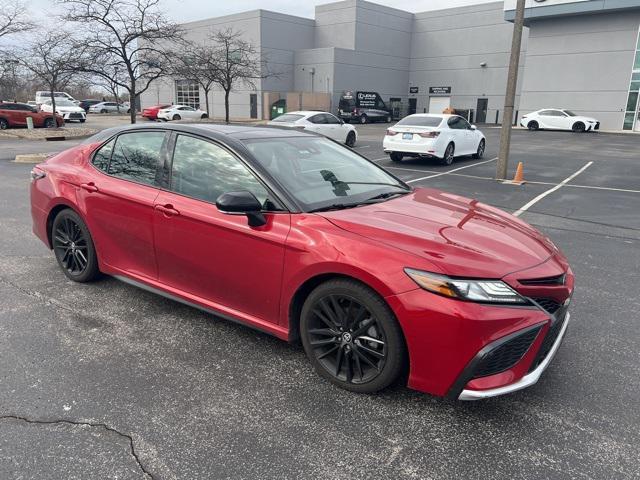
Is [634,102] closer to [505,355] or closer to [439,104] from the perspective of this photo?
[439,104]

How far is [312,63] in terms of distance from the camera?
4512 centimetres

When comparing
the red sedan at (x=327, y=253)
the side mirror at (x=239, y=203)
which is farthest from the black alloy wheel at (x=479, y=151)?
the side mirror at (x=239, y=203)

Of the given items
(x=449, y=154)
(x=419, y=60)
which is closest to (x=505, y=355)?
(x=449, y=154)

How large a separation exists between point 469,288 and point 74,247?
12.2 feet

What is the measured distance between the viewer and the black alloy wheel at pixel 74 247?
14.7ft

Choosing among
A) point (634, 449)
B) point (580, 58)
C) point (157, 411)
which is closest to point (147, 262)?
point (157, 411)

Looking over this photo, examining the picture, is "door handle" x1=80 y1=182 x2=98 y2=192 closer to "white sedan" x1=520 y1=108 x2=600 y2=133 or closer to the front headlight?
the front headlight

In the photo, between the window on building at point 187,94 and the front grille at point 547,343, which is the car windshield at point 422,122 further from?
the window on building at point 187,94

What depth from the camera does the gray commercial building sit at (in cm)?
3419

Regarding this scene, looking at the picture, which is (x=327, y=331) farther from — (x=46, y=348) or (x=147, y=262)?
(x=46, y=348)

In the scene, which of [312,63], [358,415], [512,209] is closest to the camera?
[358,415]

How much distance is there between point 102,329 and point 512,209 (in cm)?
735

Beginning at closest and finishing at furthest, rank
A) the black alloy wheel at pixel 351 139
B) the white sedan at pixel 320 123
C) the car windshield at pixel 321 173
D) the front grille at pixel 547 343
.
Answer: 1. the front grille at pixel 547 343
2. the car windshield at pixel 321 173
3. the white sedan at pixel 320 123
4. the black alloy wheel at pixel 351 139

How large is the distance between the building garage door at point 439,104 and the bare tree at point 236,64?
16.2 m
